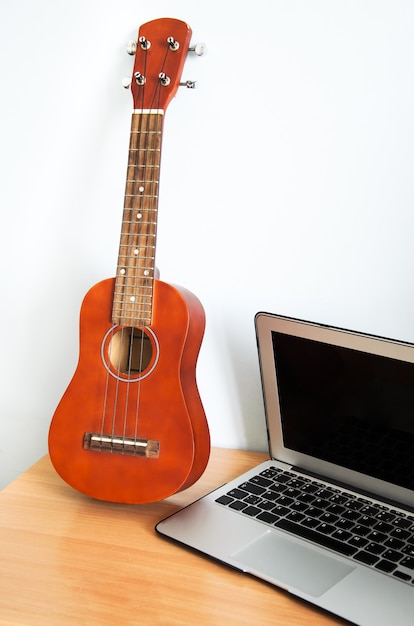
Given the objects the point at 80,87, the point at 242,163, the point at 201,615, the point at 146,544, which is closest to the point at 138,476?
the point at 146,544

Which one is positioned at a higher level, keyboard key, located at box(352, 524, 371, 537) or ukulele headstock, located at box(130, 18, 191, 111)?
ukulele headstock, located at box(130, 18, 191, 111)

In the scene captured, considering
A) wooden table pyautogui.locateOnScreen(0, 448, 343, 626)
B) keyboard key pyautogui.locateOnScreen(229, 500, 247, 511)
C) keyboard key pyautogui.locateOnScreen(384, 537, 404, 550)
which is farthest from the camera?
keyboard key pyautogui.locateOnScreen(229, 500, 247, 511)

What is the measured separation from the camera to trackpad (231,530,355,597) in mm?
809

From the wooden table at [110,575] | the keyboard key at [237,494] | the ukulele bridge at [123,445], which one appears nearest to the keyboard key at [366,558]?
the wooden table at [110,575]

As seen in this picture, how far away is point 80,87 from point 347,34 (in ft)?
1.49

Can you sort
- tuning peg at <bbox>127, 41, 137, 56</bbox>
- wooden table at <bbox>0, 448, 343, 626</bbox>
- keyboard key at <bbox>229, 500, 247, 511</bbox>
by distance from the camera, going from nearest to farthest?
wooden table at <bbox>0, 448, 343, 626</bbox>, keyboard key at <bbox>229, 500, 247, 511</bbox>, tuning peg at <bbox>127, 41, 137, 56</bbox>

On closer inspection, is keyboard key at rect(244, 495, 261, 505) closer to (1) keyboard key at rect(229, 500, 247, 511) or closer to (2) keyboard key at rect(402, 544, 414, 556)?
(1) keyboard key at rect(229, 500, 247, 511)

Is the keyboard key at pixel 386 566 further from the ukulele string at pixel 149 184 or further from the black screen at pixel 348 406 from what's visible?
the ukulele string at pixel 149 184

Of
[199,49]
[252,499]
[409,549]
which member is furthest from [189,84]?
[409,549]

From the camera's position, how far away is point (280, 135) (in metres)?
1.09

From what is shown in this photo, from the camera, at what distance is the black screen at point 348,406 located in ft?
2.98

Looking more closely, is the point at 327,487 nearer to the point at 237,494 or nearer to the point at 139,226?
the point at 237,494

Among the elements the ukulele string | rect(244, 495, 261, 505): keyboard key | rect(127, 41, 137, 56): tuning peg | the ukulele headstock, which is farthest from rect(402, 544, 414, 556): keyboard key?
rect(127, 41, 137, 56): tuning peg

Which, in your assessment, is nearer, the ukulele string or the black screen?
the black screen
